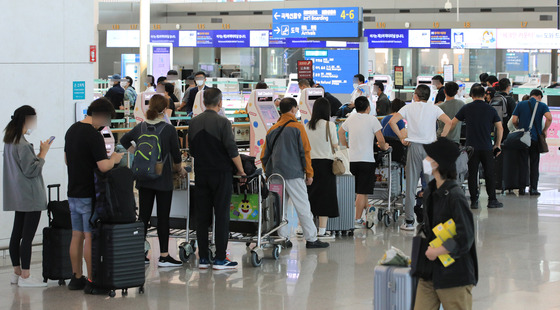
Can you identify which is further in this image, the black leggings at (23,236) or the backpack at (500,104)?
the backpack at (500,104)

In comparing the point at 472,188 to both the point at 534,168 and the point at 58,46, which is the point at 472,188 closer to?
the point at 534,168

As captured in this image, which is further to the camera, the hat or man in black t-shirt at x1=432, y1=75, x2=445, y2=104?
man in black t-shirt at x1=432, y1=75, x2=445, y2=104

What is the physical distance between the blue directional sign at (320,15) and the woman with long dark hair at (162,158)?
14515 millimetres

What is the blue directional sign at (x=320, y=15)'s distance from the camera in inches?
845

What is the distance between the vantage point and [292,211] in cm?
1109

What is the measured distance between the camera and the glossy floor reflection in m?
6.40

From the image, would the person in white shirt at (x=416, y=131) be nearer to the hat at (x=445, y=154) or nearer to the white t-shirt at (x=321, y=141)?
the white t-shirt at (x=321, y=141)

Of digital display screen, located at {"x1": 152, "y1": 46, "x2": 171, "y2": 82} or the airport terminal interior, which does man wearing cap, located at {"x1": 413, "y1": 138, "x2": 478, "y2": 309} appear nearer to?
the airport terminal interior

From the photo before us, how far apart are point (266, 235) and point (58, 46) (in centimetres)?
293

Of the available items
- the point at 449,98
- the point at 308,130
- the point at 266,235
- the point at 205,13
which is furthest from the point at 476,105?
the point at 205,13

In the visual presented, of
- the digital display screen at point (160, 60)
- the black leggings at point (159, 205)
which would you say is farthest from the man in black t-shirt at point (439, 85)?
the digital display screen at point (160, 60)

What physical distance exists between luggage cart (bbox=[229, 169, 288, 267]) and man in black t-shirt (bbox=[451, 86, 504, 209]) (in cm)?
319

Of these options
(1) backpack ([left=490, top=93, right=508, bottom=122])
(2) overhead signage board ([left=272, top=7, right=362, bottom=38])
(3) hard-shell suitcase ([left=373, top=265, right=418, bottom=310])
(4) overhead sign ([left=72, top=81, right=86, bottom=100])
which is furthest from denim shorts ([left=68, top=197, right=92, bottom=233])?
(2) overhead signage board ([left=272, top=7, right=362, bottom=38])

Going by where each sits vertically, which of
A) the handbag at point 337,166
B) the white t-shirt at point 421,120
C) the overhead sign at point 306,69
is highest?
the overhead sign at point 306,69
